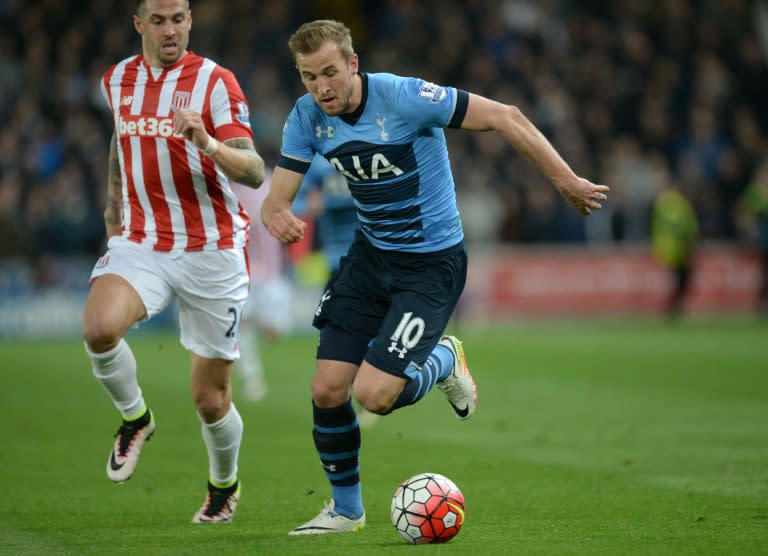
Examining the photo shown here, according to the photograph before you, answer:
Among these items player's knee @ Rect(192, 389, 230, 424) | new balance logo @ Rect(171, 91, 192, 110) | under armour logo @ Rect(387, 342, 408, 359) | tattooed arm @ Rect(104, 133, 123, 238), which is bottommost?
player's knee @ Rect(192, 389, 230, 424)

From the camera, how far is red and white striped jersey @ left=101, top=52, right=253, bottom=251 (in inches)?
267

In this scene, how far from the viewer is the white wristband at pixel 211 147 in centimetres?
618

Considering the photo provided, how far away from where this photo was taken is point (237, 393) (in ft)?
44.9

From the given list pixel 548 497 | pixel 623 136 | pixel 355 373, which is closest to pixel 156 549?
pixel 355 373

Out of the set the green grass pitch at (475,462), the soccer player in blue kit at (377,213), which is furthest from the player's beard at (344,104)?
the green grass pitch at (475,462)

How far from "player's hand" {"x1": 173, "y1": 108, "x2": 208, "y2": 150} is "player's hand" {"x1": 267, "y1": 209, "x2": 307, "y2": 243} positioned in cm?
54

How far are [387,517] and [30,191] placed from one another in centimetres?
1451

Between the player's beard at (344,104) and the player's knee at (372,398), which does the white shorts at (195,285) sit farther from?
the player's beard at (344,104)

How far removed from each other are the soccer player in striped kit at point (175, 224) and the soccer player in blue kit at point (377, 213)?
1.92ft

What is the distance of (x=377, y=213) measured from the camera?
654 cm

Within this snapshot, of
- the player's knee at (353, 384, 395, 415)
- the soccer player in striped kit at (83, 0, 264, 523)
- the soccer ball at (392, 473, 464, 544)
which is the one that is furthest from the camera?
the soccer player in striped kit at (83, 0, 264, 523)

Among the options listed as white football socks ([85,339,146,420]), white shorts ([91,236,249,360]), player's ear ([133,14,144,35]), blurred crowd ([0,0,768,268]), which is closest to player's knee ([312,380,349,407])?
white shorts ([91,236,249,360])

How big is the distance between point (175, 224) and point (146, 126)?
0.55m

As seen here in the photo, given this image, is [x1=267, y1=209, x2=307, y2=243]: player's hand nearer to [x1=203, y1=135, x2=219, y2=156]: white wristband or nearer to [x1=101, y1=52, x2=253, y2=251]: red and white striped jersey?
[x1=203, y1=135, x2=219, y2=156]: white wristband
